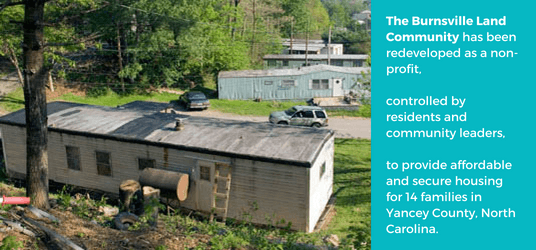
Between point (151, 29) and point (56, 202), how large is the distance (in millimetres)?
28667

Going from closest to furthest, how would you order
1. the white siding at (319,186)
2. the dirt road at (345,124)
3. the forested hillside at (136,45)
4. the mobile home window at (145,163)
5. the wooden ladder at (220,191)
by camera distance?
the white siding at (319,186), the wooden ladder at (220,191), the mobile home window at (145,163), the dirt road at (345,124), the forested hillside at (136,45)

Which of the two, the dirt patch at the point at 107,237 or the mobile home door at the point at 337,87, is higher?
the mobile home door at the point at 337,87

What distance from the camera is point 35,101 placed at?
41.3 ft

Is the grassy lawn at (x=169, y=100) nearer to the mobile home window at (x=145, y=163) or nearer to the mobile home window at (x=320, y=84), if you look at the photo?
the mobile home window at (x=320, y=84)

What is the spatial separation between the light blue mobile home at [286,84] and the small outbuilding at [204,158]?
2218 cm

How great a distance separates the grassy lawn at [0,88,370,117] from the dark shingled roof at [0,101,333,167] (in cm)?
1778

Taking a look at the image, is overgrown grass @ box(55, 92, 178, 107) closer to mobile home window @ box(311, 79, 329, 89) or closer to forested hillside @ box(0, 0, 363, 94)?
forested hillside @ box(0, 0, 363, 94)

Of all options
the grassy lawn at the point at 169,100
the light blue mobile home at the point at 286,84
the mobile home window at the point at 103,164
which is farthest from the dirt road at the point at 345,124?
the mobile home window at the point at 103,164

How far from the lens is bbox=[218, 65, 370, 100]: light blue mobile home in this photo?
41969 millimetres

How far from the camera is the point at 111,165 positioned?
58.2 feet

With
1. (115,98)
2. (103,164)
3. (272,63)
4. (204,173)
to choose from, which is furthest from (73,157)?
(272,63)

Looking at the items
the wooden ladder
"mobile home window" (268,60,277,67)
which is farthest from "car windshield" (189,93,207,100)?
the wooden ladder

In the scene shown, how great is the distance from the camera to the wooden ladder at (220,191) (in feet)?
51.0

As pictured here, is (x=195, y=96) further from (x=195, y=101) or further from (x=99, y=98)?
(x=99, y=98)
